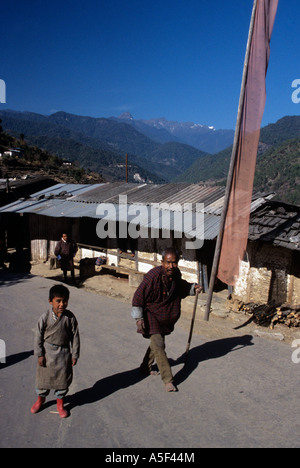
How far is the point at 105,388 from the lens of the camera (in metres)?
4.02

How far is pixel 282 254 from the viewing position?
26.7 ft

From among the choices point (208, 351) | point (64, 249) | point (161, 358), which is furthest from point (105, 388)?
point (64, 249)

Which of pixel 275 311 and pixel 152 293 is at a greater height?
pixel 152 293

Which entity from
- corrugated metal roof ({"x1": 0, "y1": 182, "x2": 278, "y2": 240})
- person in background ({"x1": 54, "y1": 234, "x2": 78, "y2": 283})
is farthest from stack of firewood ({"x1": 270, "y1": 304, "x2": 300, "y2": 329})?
person in background ({"x1": 54, "y1": 234, "x2": 78, "y2": 283})

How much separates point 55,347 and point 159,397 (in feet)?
4.69

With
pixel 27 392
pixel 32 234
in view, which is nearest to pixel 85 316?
pixel 27 392

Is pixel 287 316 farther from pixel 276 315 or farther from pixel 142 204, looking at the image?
pixel 142 204

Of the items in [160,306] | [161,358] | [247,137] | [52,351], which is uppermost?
[247,137]

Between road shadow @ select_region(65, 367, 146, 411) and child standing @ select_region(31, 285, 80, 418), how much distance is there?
0.35 metres

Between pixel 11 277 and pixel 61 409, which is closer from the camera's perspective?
pixel 61 409

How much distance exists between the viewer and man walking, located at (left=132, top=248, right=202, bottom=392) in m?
3.88
